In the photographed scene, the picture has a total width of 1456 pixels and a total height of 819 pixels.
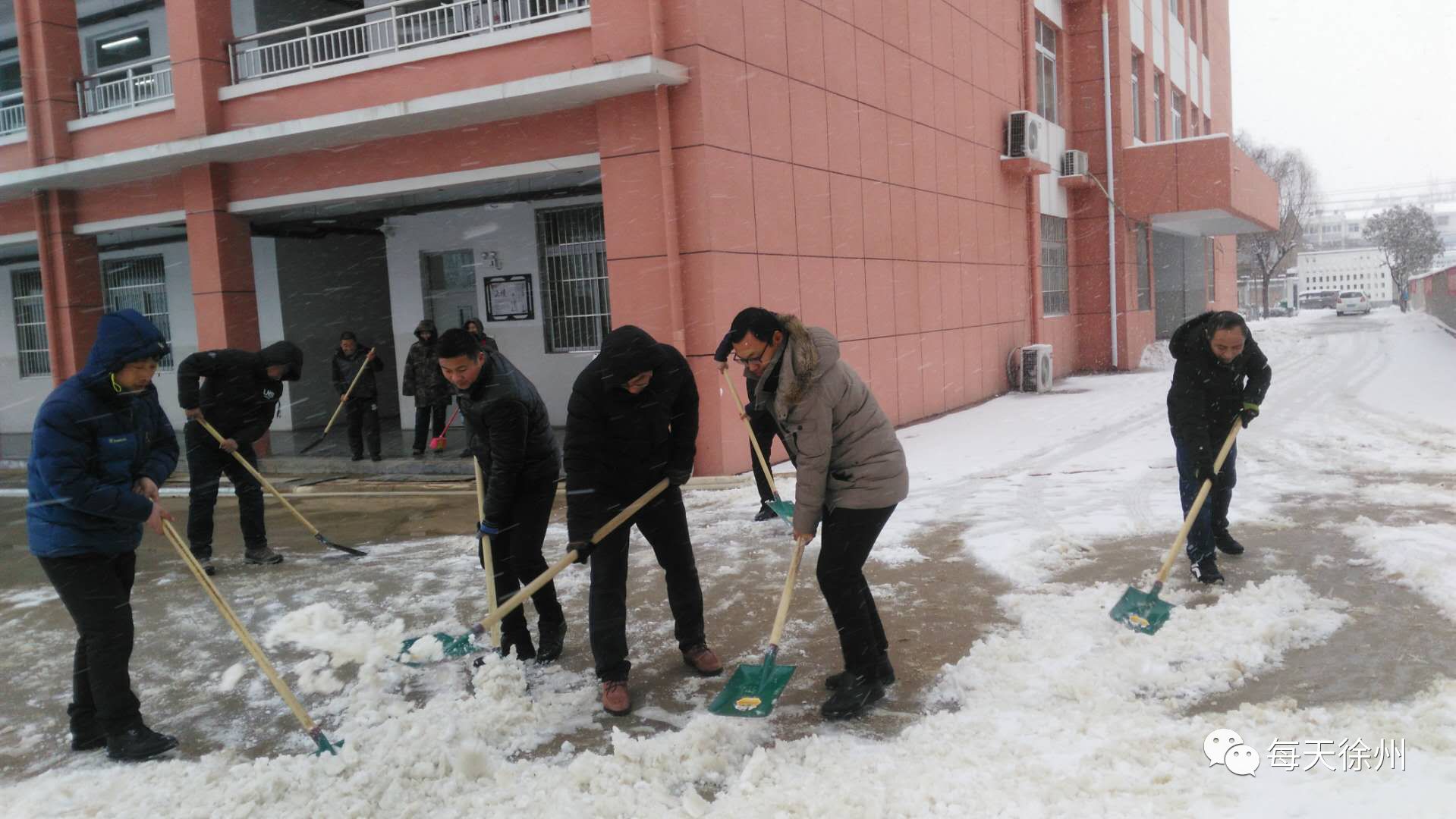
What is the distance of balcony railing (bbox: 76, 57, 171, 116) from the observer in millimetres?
12953

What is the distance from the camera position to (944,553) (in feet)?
22.3

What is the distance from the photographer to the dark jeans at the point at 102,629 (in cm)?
419

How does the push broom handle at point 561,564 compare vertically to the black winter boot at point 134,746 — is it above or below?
above

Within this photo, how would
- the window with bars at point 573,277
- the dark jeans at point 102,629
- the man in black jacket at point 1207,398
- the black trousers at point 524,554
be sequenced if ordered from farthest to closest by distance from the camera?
1. the window with bars at point 573,277
2. the man in black jacket at point 1207,398
3. the black trousers at point 524,554
4. the dark jeans at point 102,629

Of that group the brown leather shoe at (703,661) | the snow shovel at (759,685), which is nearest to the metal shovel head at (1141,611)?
the snow shovel at (759,685)

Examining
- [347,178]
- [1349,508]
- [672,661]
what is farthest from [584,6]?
[1349,508]

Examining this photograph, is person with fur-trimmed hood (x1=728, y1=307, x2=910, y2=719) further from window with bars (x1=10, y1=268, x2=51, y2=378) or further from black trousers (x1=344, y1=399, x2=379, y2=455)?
window with bars (x1=10, y1=268, x2=51, y2=378)

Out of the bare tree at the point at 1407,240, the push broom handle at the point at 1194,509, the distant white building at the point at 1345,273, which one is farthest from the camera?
the distant white building at the point at 1345,273

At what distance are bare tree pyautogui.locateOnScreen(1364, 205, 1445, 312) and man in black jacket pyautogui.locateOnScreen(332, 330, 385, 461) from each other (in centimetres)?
6498

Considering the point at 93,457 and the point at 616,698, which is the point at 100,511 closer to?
the point at 93,457

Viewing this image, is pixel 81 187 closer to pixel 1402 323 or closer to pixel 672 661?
pixel 672 661

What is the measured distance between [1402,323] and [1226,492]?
38.2 metres

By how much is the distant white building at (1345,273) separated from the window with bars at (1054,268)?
87458 millimetres

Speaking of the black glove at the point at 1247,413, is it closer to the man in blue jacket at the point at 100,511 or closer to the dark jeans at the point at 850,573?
the dark jeans at the point at 850,573
